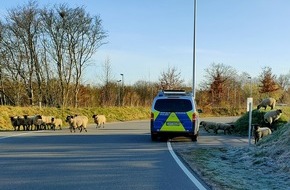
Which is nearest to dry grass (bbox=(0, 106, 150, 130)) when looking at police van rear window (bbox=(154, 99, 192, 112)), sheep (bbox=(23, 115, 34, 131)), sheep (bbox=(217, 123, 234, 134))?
sheep (bbox=(23, 115, 34, 131))

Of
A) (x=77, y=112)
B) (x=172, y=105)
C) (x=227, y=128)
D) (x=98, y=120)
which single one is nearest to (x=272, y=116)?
(x=227, y=128)

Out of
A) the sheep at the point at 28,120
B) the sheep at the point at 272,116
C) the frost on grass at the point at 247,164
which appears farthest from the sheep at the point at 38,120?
the frost on grass at the point at 247,164

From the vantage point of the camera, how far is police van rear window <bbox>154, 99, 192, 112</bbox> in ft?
59.2

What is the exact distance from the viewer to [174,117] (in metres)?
17.8

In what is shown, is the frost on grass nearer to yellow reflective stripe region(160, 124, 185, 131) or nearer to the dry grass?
yellow reflective stripe region(160, 124, 185, 131)

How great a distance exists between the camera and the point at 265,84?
66.4m

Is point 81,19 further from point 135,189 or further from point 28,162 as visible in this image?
point 135,189

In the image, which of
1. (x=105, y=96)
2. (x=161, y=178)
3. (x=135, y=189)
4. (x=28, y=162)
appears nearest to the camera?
(x=135, y=189)

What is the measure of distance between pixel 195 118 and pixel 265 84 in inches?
2024

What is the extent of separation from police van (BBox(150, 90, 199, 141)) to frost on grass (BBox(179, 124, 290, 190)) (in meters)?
2.50

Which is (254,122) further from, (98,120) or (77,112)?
(77,112)

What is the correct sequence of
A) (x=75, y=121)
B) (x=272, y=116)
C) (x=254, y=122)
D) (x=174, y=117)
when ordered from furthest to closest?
(x=75, y=121)
(x=254, y=122)
(x=272, y=116)
(x=174, y=117)

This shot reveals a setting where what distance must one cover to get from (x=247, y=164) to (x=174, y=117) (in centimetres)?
610

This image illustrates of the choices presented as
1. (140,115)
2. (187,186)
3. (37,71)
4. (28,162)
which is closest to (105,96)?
(140,115)
